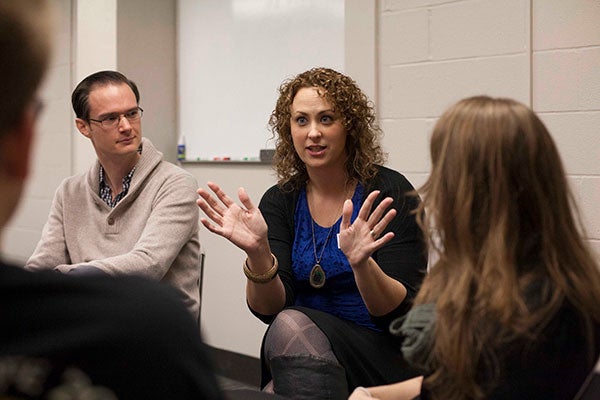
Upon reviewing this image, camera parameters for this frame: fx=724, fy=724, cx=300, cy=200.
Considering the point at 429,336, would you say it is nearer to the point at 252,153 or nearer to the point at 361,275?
the point at 361,275

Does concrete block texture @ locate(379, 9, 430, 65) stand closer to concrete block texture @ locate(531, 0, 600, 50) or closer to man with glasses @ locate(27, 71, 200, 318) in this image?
concrete block texture @ locate(531, 0, 600, 50)

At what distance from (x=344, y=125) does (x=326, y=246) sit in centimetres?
38

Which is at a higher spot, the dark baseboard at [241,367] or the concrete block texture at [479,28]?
the concrete block texture at [479,28]

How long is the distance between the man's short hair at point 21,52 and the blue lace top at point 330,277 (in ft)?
5.09

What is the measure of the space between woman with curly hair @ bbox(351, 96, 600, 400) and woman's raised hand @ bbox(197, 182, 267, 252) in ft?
2.63

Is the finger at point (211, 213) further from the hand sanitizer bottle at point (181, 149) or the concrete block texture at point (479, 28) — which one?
the hand sanitizer bottle at point (181, 149)

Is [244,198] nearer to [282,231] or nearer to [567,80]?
[282,231]

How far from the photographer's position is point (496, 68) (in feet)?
8.41

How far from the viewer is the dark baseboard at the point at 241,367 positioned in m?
3.51

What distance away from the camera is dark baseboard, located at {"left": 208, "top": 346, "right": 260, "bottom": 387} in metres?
3.51

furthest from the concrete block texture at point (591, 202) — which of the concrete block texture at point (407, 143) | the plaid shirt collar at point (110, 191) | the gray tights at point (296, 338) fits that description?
the plaid shirt collar at point (110, 191)

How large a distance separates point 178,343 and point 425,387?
660 mm

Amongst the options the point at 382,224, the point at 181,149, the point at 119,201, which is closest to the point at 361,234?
the point at 382,224

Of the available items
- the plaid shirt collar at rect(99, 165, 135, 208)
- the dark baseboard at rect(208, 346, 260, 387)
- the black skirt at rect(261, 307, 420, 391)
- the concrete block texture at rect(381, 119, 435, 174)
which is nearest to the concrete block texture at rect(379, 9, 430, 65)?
the concrete block texture at rect(381, 119, 435, 174)
